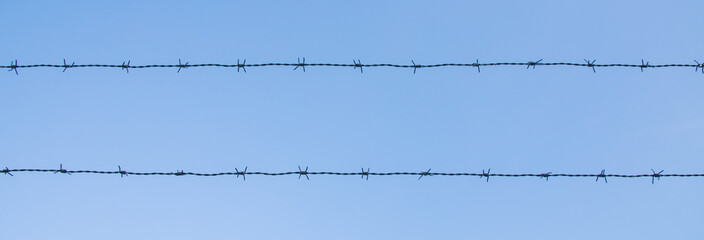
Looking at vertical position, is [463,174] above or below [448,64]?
below

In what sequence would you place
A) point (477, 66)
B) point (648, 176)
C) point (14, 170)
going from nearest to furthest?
point (14, 170)
point (648, 176)
point (477, 66)

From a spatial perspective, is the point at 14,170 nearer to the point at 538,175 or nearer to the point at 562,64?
the point at 538,175

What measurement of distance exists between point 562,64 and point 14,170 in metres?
3.64

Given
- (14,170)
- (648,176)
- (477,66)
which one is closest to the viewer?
(14,170)

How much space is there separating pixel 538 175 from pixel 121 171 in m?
2.72

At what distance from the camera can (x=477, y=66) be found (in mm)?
4426

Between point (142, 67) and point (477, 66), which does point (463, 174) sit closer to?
point (477, 66)

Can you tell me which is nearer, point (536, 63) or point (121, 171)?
point (121, 171)

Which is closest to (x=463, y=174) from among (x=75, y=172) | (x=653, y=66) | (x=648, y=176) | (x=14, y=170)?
(x=648, y=176)

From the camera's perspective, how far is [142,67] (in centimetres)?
423

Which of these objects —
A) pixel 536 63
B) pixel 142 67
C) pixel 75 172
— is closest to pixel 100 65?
pixel 142 67

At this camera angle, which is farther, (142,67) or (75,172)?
(142,67)

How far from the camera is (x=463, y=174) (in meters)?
3.89

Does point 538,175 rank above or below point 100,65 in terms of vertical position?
below
